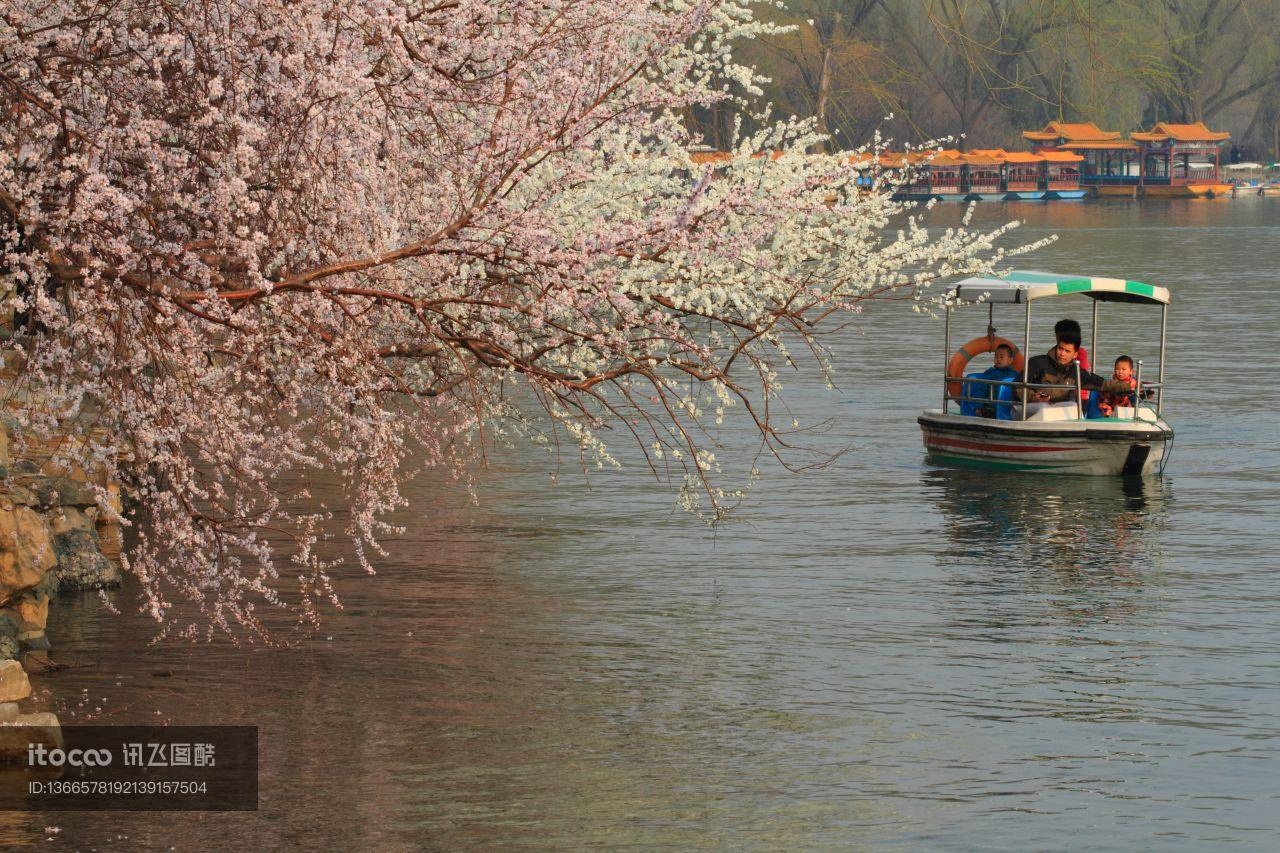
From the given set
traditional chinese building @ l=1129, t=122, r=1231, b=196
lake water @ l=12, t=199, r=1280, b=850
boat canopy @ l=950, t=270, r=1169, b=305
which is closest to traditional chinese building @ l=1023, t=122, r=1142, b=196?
traditional chinese building @ l=1129, t=122, r=1231, b=196

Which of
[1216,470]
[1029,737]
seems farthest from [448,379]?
[1216,470]

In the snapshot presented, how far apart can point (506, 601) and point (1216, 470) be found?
1253 cm

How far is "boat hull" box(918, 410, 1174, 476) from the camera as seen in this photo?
25.9 metres

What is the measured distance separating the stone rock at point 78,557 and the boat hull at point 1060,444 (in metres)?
12.4

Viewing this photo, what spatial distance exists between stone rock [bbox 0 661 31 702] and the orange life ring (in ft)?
53.3

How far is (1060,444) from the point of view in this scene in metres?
26.4

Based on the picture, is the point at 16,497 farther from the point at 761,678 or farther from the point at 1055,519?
the point at 1055,519

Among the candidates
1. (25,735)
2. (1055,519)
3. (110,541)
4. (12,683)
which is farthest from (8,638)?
(1055,519)

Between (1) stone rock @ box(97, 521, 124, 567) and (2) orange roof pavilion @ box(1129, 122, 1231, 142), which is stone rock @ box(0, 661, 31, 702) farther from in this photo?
(2) orange roof pavilion @ box(1129, 122, 1231, 142)

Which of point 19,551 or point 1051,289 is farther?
point 1051,289

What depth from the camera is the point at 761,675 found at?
1574 centimetres

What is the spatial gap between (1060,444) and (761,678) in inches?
463

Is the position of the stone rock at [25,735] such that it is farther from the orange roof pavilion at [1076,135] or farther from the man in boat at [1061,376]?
the orange roof pavilion at [1076,135]

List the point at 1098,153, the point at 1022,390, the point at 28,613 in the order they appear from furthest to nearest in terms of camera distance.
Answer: the point at 1098,153
the point at 1022,390
the point at 28,613
